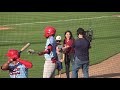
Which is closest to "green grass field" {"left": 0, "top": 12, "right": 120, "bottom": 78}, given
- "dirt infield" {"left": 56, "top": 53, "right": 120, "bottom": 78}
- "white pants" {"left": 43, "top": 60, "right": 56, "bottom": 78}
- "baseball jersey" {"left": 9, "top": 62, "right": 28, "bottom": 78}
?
"dirt infield" {"left": 56, "top": 53, "right": 120, "bottom": 78}

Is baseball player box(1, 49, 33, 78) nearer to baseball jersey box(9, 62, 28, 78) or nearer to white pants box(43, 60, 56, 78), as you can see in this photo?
baseball jersey box(9, 62, 28, 78)

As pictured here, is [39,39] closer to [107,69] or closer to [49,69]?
[107,69]

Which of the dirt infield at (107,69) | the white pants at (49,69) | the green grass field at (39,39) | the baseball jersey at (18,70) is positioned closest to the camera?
the baseball jersey at (18,70)

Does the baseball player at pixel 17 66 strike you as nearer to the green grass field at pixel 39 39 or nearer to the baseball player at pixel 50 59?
the baseball player at pixel 50 59

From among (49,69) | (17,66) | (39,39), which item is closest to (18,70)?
(17,66)

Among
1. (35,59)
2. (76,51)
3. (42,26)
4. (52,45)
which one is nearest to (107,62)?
(35,59)

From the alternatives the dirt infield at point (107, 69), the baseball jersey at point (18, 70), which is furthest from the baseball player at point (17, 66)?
the dirt infield at point (107, 69)

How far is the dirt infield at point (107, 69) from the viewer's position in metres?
10.8

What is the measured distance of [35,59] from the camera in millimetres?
13711

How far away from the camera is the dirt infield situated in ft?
35.5
